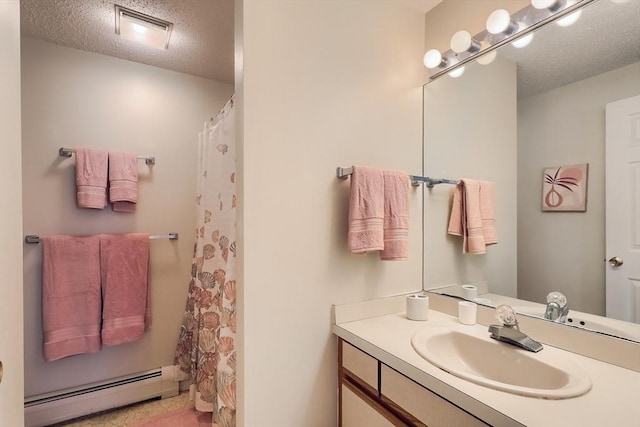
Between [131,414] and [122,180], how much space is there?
154cm

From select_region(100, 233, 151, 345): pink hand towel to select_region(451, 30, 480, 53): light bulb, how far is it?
217cm

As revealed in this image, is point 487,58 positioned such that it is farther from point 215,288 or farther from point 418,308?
point 215,288

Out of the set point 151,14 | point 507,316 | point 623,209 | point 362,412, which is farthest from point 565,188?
point 151,14

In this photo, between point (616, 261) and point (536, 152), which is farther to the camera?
point (536, 152)

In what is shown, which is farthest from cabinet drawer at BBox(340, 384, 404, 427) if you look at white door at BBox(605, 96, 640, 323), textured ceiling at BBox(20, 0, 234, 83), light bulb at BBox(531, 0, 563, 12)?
textured ceiling at BBox(20, 0, 234, 83)

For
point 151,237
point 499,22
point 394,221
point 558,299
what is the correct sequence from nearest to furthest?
point 558,299 < point 499,22 < point 394,221 < point 151,237

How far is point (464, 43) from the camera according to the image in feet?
4.51

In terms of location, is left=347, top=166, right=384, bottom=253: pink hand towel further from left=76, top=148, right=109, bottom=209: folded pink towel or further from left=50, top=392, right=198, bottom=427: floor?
left=50, top=392, right=198, bottom=427: floor

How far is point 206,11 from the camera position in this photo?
1.60 m

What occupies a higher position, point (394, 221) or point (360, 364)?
point (394, 221)

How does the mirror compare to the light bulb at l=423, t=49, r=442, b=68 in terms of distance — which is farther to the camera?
the light bulb at l=423, t=49, r=442, b=68

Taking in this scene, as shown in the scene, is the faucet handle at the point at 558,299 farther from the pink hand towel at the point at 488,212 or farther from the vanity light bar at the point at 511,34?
the vanity light bar at the point at 511,34

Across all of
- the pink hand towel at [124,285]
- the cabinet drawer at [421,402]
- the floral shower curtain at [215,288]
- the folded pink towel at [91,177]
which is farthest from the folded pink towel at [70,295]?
the cabinet drawer at [421,402]

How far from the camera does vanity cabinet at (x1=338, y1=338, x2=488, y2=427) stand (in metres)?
0.85
